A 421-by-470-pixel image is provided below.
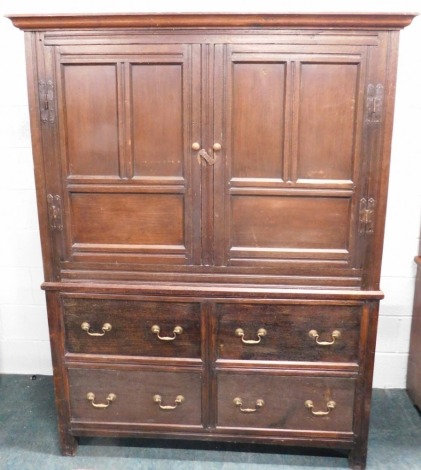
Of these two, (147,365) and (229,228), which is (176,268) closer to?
(229,228)

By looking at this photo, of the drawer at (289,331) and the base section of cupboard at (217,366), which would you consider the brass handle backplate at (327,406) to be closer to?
the base section of cupboard at (217,366)

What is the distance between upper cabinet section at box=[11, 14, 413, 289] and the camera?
1707 mm

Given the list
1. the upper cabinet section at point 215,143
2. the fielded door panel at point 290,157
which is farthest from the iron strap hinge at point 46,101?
the fielded door panel at point 290,157

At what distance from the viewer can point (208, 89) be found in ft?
5.73

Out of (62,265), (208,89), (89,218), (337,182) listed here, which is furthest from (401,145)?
(62,265)

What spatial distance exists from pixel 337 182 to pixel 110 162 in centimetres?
86

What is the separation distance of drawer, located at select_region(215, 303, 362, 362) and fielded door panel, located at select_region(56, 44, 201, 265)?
305mm

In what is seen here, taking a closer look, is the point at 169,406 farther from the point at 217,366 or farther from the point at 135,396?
the point at 217,366

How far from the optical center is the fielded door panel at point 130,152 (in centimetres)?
176

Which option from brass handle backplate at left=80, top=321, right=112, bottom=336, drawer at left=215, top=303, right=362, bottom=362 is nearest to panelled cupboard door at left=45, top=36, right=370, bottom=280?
drawer at left=215, top=303, right=362, bottom=362

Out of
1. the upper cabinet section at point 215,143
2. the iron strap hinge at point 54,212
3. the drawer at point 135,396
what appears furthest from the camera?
the drawer at point 135,396

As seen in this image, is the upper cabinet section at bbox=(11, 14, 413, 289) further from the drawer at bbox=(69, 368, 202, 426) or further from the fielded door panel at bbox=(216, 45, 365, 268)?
the drawer at bbox=(69, 368, 202, 426)

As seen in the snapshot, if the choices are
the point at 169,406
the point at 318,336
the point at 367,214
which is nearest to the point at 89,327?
the point at 169,406

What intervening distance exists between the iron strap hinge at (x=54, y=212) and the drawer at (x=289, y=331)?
0.71m
